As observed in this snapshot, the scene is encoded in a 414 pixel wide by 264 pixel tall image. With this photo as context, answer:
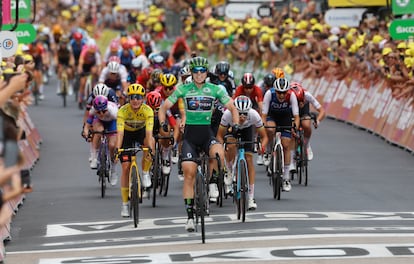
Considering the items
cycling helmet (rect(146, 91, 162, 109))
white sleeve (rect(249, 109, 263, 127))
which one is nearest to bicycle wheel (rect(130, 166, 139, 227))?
white sleeve (rect(249, 109, 263, 127))

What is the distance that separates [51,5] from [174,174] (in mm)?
55440

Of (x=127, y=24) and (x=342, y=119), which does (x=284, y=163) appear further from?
(x=127, y=24)

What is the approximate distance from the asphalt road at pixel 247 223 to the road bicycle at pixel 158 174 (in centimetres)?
21

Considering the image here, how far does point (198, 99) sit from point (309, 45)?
18.9 metres

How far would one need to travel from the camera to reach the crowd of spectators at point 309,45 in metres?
30.5

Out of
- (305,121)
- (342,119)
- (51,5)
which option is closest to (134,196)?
(305,121)

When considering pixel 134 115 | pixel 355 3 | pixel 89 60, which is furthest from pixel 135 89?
pixel 355 3

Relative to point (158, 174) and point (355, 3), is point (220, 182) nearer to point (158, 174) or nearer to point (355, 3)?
point (158, 174)

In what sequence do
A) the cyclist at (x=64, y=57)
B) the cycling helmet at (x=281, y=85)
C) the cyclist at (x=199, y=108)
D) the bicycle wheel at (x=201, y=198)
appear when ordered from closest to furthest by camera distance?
the bicycle wheel at (x=201, y=198) → the cyclist at (x=199, y=108) → the cycling helmet at (x=281, y=85) → the cyclist at (x=64, y=57)

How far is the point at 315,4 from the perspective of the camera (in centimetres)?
4412

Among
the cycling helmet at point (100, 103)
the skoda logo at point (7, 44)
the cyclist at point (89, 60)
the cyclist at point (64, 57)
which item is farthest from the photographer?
the cyclist at point (64, 57)

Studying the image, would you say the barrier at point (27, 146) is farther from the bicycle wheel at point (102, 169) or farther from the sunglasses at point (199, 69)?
the sunglasses at point (199, 69)

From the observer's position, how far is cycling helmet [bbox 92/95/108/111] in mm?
22781

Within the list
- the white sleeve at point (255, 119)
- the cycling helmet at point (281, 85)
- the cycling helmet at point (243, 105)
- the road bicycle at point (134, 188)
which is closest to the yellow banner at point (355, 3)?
the cycling helmet at point (281, 85)
